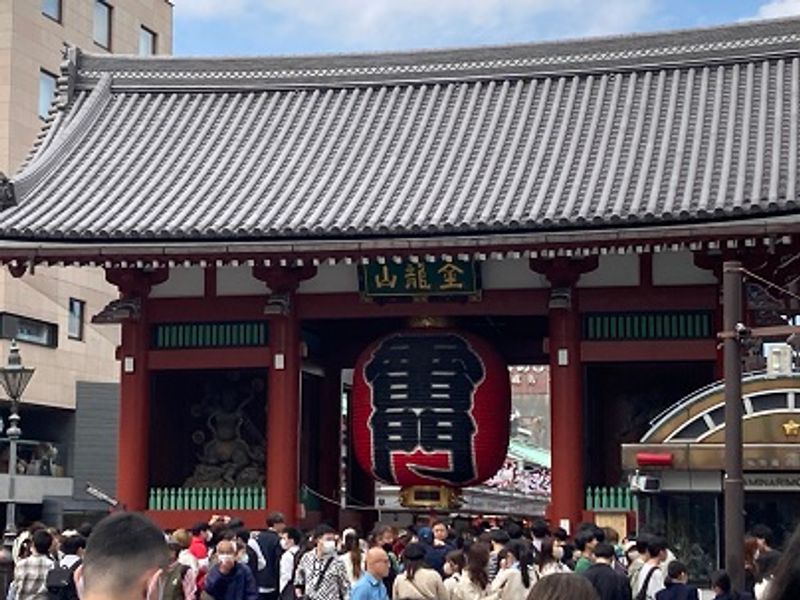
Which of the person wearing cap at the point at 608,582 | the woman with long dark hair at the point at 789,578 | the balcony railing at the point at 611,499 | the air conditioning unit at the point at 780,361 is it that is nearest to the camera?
the woman with long dark hair at the point at 789,578

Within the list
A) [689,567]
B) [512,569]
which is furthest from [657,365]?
[512,569]

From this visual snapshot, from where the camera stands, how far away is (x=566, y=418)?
19.6 m

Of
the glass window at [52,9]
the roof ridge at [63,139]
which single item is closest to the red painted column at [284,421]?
the roof ridge at [63,139]

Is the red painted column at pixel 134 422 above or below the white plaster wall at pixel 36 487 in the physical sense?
above

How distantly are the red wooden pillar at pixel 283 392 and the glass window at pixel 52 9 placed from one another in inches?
977

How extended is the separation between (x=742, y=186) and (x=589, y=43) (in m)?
5.33

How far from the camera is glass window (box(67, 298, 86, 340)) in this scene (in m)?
42.9

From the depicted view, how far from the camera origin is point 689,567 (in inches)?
636

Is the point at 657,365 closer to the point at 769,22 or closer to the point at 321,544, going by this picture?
the point at 769,22

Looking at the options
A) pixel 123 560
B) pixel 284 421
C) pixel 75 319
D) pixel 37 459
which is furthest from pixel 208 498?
pixel 75 319

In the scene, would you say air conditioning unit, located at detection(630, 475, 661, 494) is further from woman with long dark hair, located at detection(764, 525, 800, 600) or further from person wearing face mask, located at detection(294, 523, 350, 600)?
woman with long dark hair, located at detection(764, 525, 800, 600)

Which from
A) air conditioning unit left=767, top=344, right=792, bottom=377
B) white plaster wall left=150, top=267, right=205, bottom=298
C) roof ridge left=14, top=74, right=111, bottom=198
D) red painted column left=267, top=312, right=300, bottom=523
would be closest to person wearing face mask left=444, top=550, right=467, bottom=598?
air conditioning unit left=767, top=344, right=792, bottom=377

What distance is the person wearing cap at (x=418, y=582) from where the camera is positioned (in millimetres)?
11242

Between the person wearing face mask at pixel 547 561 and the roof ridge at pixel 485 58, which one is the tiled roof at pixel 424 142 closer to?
the roof ridge at pixel 485 58
